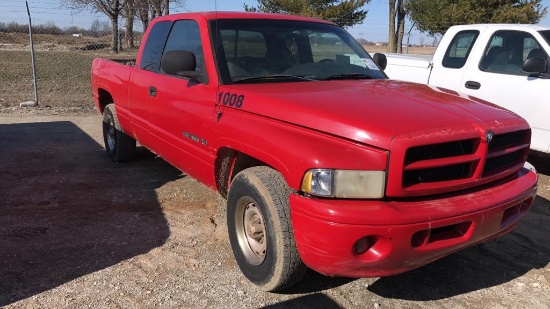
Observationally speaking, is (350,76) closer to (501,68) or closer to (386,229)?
(386,229)

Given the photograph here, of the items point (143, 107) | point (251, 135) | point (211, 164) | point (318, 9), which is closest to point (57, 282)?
point (211, 164)

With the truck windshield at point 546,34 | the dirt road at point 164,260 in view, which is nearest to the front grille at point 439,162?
the dirt road at point 164,260

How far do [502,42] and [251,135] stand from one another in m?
4.87

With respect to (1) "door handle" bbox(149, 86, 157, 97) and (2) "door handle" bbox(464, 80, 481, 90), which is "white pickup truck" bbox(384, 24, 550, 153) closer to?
(2) "door handle" bbox(464, 80, 481, 90)

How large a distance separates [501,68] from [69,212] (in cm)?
549

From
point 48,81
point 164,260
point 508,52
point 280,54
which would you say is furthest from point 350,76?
point 48,81

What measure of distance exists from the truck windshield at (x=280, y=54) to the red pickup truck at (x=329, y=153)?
0.5 inches

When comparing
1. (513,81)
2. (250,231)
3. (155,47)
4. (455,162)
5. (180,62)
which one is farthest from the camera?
(513,81)

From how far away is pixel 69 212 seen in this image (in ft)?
15.5

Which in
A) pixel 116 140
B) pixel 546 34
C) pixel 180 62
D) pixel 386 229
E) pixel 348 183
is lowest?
pixel 116 140

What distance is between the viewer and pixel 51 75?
52.8ft

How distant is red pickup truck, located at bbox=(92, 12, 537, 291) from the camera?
8.84 feet

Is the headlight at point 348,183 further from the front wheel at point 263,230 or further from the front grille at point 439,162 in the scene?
the front wheel at point 263,230

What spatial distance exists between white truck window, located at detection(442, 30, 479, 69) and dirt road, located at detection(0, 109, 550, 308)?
86.6 inches
